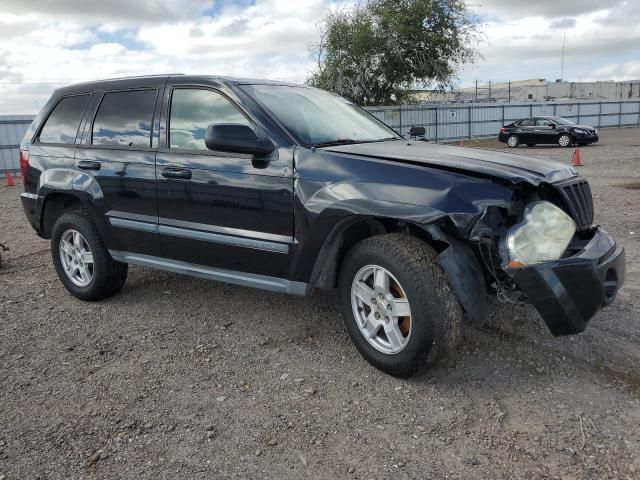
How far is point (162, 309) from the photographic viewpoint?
476cm

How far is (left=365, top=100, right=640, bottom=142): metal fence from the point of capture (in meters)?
28.6

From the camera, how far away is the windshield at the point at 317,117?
150 inches

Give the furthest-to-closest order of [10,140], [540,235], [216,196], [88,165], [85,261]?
[10,140], [85,261], [88,165], [216,196], [540,235]

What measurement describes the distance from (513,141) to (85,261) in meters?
23.4

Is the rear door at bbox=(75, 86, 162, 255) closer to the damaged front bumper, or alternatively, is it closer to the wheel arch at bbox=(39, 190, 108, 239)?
the wheel arch at bbox=(39, 190, 108, 239)

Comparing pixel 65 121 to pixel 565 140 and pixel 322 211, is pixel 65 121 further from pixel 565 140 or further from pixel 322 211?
pixel 565 140

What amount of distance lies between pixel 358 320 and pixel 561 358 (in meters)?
1.32

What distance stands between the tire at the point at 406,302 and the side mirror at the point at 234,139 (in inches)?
35.4

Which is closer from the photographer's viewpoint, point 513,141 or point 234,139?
point 234,139

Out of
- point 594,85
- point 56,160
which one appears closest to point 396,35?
point 56,160

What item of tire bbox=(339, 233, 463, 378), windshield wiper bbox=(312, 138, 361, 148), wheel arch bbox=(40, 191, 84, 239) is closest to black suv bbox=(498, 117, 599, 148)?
windshield wiper bbox=(312, 138, 361, 148)

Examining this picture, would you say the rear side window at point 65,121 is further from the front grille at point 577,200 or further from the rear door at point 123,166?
the front grille at point 577,200

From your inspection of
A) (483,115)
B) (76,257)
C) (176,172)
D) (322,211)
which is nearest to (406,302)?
(322,211)

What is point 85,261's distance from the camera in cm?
489
